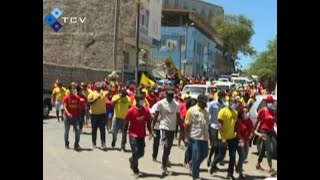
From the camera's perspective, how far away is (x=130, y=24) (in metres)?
44.1

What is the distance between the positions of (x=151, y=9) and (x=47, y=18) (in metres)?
10.7

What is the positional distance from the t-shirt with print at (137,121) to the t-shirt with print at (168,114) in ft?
1.11

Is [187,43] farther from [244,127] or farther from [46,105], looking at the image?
[244,127]

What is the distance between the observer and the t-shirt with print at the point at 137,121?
11.7 m

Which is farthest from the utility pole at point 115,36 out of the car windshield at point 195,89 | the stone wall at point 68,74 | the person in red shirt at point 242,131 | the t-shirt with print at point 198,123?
the t-shirt with print at point 198,123

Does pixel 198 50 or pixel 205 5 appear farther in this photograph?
pixel 205 5

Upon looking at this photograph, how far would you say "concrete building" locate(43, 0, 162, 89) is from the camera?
144ft

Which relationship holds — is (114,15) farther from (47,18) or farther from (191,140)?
(191,140)
